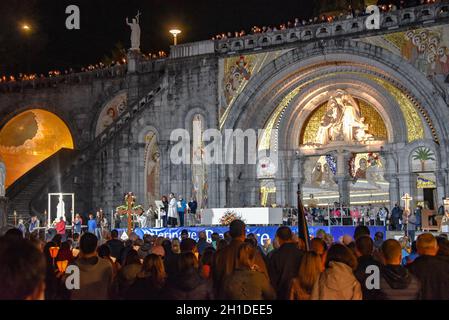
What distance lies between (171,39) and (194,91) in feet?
52.3

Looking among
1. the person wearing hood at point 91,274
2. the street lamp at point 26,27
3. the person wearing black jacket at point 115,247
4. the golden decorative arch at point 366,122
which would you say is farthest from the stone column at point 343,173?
the street lamp at point 26,27

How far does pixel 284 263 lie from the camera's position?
831 centimetres

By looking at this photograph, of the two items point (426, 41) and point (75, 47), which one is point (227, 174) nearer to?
point (426, 41)

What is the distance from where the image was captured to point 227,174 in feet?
101

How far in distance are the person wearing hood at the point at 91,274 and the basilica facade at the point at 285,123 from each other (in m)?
21.0

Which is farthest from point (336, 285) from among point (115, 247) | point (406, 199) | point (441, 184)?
point (441, 184)

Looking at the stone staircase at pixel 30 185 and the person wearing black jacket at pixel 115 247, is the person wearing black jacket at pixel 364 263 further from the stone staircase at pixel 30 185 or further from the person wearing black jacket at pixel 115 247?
the stone staircase at pixel 30 185

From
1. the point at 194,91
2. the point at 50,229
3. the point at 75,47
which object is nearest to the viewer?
the point at 50,229

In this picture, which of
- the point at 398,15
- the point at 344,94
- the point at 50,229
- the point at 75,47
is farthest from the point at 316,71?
the point at 75,47

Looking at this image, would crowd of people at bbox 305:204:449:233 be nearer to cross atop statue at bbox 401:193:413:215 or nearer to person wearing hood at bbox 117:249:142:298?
cross atop statue at bbox 401:193:413:215

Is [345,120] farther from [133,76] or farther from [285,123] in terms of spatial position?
[133,76]

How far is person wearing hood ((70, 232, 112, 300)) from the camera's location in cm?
759

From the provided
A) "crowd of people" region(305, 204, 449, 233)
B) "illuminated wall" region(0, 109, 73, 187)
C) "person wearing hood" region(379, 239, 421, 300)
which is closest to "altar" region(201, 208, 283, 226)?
"crowd of people" region(305, 204, 449, 233)

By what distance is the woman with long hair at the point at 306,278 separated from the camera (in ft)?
22.3
